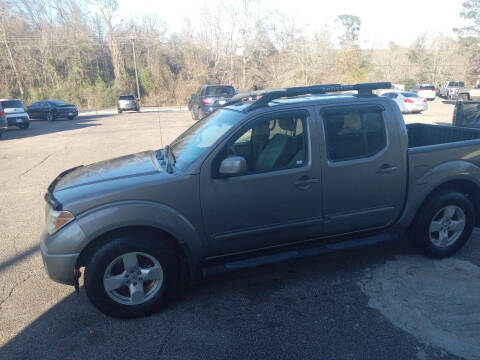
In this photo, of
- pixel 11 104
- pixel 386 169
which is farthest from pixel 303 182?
pixel 11 104

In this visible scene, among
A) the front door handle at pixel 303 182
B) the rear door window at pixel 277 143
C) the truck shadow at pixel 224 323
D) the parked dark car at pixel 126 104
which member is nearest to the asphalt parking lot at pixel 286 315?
the truck shadow at pixel 224 323

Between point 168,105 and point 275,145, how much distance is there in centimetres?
4309

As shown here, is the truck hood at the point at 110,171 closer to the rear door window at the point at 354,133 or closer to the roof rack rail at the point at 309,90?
the roof rack rail at the point at 309,90

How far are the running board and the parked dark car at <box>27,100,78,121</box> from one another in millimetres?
25583

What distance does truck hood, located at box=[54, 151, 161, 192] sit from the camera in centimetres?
333

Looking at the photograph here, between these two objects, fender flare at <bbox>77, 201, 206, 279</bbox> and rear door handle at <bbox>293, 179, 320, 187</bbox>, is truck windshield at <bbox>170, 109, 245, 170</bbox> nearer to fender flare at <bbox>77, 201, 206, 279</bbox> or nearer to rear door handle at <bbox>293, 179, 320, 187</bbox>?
fender flare at <bbox>77, 201, 206, 279</bbox>

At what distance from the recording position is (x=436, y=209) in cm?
388

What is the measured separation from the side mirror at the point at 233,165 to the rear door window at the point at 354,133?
912 mm

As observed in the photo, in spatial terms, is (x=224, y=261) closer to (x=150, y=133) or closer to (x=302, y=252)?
(x=302, y=252)

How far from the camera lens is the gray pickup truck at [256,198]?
119 inches

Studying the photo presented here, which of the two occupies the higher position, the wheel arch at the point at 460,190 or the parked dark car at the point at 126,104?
the parked dark car at the point at 126,104

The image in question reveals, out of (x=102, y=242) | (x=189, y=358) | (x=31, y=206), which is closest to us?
(x=189, y=358)

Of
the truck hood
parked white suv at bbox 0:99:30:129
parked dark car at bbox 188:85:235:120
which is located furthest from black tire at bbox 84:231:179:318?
parked white suv at bbox 0:99:30:129

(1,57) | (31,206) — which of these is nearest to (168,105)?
(1,57)
